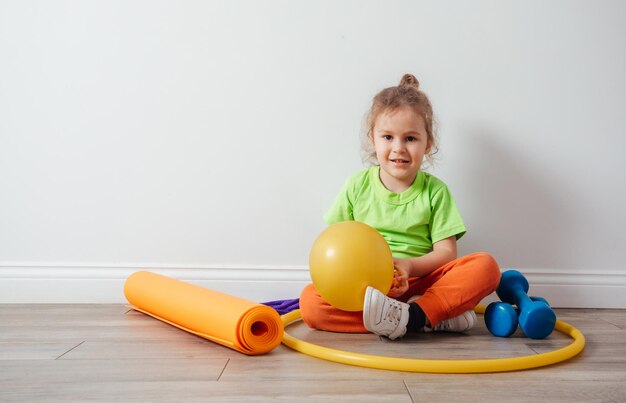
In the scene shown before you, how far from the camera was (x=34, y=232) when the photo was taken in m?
1.82

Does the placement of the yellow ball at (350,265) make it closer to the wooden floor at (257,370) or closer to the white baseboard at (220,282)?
the wooden floor at (257,370)

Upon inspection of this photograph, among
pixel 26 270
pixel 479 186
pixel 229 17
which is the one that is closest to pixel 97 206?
pixel 26 270

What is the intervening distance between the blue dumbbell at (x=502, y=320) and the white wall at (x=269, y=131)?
1.56ft

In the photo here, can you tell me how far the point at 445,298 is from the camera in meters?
1.39

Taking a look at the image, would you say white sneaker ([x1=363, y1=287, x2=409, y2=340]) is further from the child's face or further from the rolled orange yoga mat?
the child's face

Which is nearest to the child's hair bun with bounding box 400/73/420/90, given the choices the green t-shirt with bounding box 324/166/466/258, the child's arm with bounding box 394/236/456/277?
the green t-shirt with bounding box 324/166/466/258

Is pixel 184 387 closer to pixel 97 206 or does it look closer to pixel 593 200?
pixel 97 206

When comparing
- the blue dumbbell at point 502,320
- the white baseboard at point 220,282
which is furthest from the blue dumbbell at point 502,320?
the white baseboard at point 220,282

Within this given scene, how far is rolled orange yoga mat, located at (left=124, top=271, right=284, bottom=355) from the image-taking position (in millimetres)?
1180

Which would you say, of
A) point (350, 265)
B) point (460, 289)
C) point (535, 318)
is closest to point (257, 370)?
point (350, 265)

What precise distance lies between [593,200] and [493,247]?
1.29 ft

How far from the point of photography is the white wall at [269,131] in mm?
1805

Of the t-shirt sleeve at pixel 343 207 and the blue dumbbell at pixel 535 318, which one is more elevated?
the t-shirt sleeve at pixel 343 207

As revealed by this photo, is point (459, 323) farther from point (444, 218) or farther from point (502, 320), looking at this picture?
point (444, 218)
